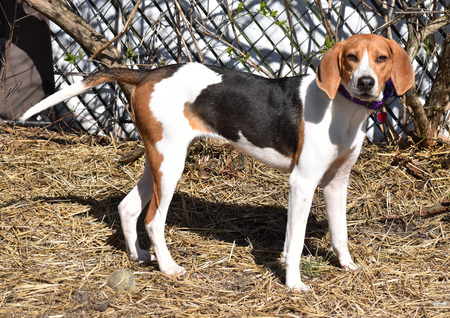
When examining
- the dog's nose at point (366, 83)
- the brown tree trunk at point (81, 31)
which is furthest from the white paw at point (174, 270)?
the brown tree trunk at point (81, 31)

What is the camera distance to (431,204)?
4.08 metres

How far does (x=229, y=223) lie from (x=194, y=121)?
992 mm

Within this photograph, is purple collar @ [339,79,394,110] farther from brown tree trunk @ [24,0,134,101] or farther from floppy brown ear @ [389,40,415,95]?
brown tree trunk @ [24,0,134,101]

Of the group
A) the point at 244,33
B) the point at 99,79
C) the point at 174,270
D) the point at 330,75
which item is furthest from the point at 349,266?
the point at 244,33

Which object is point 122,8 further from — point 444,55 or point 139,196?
point 444,55

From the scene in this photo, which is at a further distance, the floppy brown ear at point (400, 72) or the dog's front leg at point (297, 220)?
the dog's front leg at point (297, 220)

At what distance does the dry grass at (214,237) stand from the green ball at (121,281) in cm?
5

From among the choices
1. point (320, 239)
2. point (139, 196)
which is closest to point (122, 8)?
point (139, 196)

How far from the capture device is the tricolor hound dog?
9.38 ft

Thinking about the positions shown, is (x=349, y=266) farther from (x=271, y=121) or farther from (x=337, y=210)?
(x=271, y=121)

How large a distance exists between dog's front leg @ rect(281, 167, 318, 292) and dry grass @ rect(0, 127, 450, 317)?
0.09 meters

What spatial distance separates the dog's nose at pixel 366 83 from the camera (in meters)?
2.67

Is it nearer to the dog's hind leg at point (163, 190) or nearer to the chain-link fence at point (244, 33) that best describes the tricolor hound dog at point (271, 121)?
the dog's hind leg at point (163, 190)

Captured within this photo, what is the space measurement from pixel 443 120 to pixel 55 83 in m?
3.58
